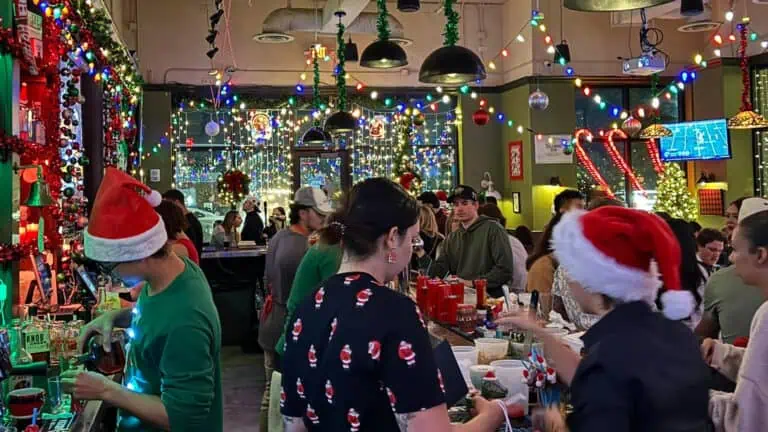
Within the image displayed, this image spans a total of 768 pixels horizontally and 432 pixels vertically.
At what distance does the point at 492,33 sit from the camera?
1335 centimetres

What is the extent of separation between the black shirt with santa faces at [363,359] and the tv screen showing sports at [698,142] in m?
11.0

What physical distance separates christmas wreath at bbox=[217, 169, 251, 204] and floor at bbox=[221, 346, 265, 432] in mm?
3859

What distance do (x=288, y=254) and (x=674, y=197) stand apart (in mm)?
8453

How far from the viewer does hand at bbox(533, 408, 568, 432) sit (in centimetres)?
192

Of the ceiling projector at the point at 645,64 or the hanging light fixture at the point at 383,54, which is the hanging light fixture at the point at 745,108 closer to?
the ceiling projector at the point at 645,64

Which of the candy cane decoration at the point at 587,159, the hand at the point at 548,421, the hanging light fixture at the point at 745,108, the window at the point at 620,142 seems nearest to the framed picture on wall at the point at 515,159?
the candy cane decoration at the point at 587,159

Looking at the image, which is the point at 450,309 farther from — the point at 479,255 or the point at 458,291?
the point at 479,255

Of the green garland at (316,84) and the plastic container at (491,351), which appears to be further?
the green garland at (316,84)

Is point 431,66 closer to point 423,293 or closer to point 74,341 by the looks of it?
point 423,293

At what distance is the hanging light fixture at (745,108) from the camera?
9.37m

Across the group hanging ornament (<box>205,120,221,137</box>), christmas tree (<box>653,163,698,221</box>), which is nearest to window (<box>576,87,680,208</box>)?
christmas tree (<box>653,163,698,221</box>)

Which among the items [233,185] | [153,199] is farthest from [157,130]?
[153,199]

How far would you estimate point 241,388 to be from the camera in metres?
6.81

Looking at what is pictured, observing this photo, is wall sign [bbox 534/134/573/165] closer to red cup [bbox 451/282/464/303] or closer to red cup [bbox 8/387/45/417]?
red cup [bbox 451/282/464/303]
